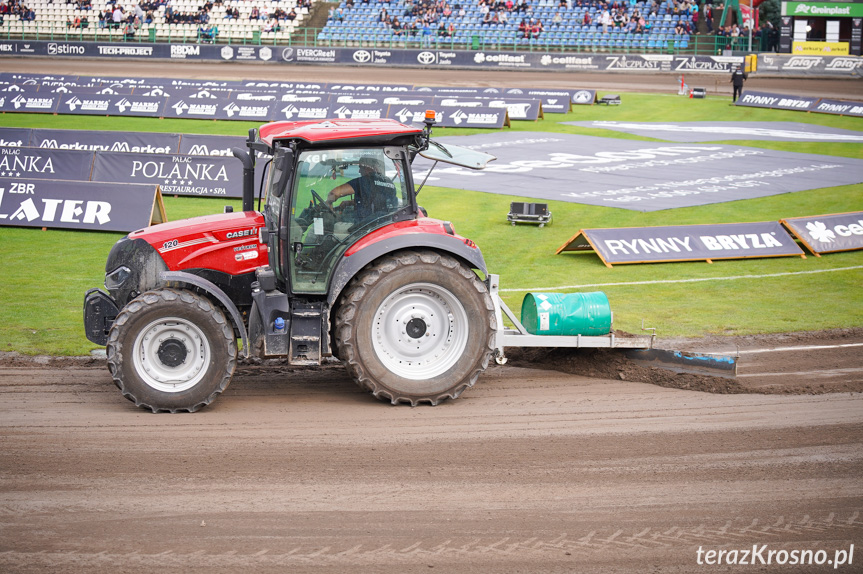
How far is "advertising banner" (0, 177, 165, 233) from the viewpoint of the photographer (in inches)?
649

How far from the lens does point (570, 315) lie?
342 inches

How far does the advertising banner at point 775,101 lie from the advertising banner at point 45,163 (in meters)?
30.3

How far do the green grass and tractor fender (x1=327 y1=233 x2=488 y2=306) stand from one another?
3.88 m

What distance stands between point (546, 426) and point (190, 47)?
167 ft

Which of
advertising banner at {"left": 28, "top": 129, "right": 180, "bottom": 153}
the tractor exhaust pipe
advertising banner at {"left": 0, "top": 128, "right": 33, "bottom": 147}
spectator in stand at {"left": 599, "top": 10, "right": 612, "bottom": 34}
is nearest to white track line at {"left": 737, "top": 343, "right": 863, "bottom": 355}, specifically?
the tractor exhaust pipe

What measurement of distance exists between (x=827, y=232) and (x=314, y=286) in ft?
37.1

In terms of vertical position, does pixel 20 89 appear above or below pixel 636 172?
above

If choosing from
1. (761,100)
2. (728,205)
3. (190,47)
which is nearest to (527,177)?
(728,205)

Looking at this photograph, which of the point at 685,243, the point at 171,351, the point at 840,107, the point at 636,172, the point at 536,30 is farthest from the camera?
the point at 536,30

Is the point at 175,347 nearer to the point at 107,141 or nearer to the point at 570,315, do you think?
the point at 570,315

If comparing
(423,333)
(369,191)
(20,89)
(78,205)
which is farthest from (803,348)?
(20,89)

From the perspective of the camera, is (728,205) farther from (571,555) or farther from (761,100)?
(761,100)
